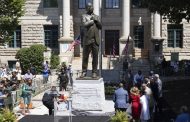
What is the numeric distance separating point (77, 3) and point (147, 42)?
25.3ft

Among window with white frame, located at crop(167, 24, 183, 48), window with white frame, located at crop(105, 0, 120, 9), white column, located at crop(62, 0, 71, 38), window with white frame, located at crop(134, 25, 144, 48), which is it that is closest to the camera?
white column, located at crop(62, 0, 71, 38)

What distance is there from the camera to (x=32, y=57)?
57156 millimetres

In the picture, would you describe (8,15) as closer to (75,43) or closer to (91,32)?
(75,43)

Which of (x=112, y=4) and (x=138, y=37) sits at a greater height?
(x=112, y=4)

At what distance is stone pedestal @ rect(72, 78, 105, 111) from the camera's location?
2581 cm

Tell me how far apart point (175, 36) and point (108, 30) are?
6389mm

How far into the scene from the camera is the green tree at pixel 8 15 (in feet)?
158

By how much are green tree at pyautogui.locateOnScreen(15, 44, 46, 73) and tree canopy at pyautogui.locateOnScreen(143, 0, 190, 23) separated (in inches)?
794

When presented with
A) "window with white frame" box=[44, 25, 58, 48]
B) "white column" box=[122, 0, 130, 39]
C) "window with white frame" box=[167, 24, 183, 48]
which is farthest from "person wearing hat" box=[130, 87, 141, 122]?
"window with white frame" box=[44, 25, 58, 48]

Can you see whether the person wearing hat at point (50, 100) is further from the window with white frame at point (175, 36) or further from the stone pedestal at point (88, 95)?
the window with white frame at point (175, 36)

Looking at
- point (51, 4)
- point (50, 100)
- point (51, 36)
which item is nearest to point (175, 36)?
point (51, 36)

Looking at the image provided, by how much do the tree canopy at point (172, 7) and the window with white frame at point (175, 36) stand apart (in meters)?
21.8

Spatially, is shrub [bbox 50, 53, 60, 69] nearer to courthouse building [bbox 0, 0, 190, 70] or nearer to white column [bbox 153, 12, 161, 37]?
courthouse building [bbox 0, 0, 190, 70]

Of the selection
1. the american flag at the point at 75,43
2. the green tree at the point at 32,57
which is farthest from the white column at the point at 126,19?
the green tree at the point at 32,57
